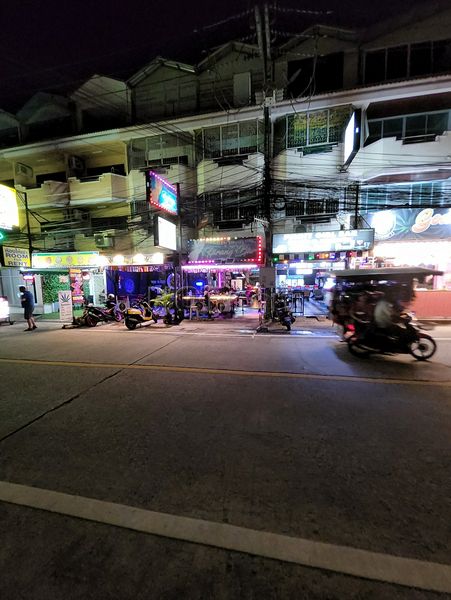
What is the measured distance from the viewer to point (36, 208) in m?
18.7

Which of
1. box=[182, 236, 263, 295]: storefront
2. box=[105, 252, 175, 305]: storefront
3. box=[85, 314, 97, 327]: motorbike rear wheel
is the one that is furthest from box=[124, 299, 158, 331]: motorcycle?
box=[182, 236, 263, 295]: storefront

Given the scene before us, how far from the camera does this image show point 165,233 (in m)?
13.0

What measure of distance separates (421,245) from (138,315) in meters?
Answer: 13.4

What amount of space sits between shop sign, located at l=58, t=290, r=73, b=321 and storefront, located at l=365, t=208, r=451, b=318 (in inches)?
600

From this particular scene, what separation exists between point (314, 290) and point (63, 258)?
56.3ft

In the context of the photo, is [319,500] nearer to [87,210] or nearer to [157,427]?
[157,427]

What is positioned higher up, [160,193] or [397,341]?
[160,193]

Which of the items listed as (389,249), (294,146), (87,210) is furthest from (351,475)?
(87,210)

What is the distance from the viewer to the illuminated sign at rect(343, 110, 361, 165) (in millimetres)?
12141

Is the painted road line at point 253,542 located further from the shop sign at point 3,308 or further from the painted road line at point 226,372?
the shop sign at point 3,308

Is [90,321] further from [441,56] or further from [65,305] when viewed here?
[441,56]

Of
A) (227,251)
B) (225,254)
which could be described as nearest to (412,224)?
(227,251)

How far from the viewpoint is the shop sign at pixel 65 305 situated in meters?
13.4

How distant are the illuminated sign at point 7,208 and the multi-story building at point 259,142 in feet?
14.0
